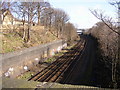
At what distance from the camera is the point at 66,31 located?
161 feet

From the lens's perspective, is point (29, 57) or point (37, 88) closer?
point (37, 88)

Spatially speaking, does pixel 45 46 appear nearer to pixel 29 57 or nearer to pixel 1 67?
pixel 29 57

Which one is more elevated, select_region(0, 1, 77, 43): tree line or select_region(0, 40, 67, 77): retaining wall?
select_region(0, 1, 77, 43): tree line

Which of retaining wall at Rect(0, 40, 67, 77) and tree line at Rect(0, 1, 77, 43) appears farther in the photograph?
tree line at Rect(0, 1, 77, 43)

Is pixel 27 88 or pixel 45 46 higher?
pixel 27 88

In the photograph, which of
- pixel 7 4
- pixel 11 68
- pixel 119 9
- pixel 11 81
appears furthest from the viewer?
pixel 7 4

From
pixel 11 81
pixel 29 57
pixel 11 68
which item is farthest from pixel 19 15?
pixel 11 81

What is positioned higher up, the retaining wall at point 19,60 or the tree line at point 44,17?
the tree line at point 44,17

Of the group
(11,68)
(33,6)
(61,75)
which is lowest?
(61,75)

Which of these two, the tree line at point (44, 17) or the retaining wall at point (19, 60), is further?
the tree line at point (44, 17)

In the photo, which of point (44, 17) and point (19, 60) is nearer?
point (19, 60)

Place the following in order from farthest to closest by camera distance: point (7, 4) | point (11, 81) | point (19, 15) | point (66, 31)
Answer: point (66, 31) < point (19, 15) < point (7, 4) < point (11, 81)

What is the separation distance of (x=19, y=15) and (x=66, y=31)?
1129 inches

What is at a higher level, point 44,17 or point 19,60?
point 44,17
